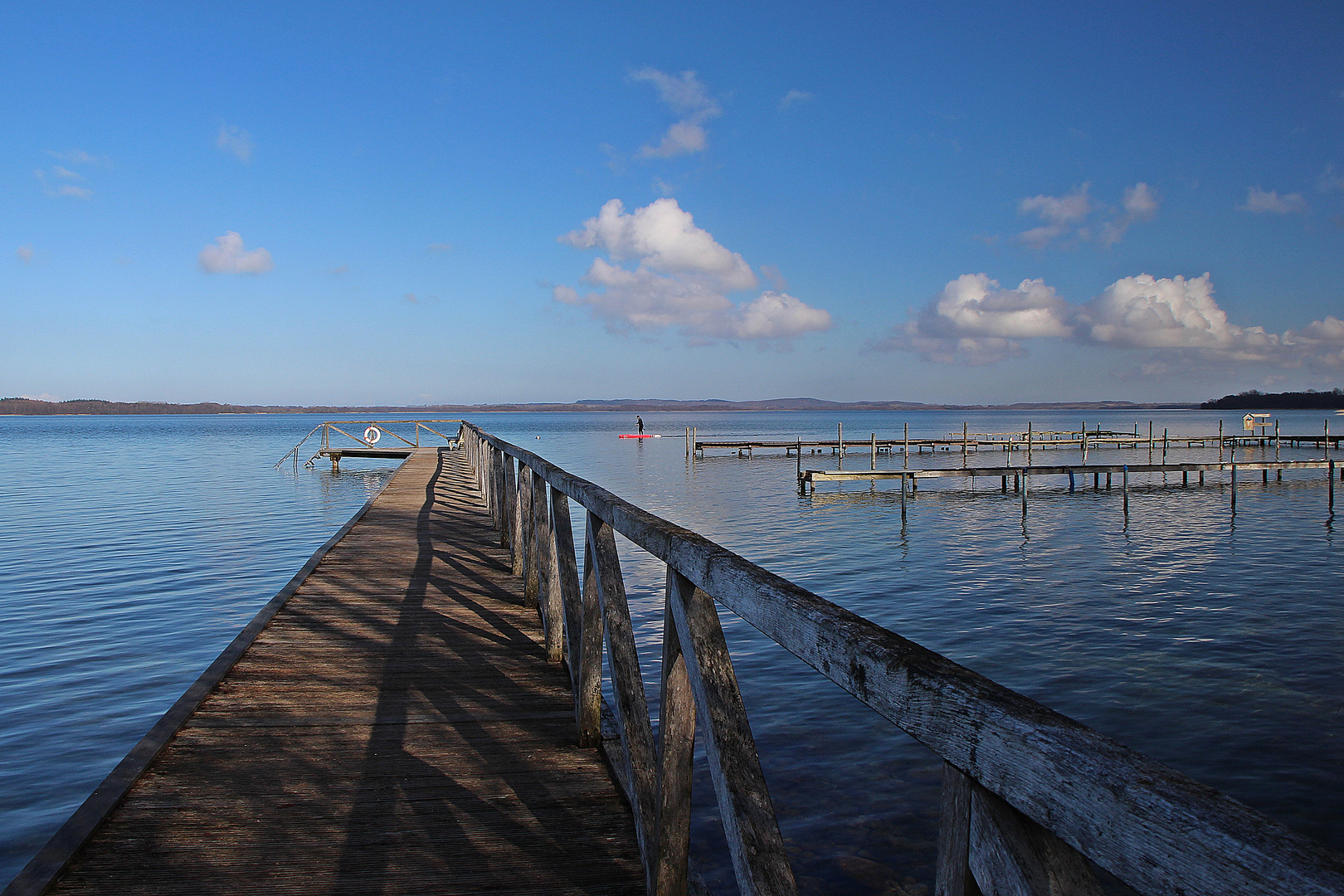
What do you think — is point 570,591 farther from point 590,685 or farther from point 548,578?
point 548,578

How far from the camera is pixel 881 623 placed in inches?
469

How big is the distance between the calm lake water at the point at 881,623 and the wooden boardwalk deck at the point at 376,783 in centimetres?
199

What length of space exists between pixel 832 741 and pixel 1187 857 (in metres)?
7.23

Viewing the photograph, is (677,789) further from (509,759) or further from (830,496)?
(830,496)

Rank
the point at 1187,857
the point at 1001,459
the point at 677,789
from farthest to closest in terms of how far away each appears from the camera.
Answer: the point at 1001,459 → the point at 677,789 → the point at 1187,857

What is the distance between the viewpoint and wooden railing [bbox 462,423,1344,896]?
0.84m

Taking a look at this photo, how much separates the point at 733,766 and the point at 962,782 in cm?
97

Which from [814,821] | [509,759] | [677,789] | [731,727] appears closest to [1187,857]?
[731,727]

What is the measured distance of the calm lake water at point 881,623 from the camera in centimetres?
656

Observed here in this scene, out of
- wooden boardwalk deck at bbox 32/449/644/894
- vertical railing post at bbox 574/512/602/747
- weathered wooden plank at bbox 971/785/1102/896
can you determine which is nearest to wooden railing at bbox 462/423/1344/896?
weathered wooden plank at bbox 971/785/1102/896

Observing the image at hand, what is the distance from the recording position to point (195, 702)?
4.49 metres

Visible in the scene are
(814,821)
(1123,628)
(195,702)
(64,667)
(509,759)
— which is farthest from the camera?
(1123,628)

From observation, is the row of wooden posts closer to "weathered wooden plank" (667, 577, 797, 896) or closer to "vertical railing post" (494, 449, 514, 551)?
"vertical railing post" (494, 449, 514, 551)

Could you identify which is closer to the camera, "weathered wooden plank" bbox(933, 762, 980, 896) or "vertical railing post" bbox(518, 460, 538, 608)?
"weathered wooden plank" bbox(933, 762, 980, 896)
